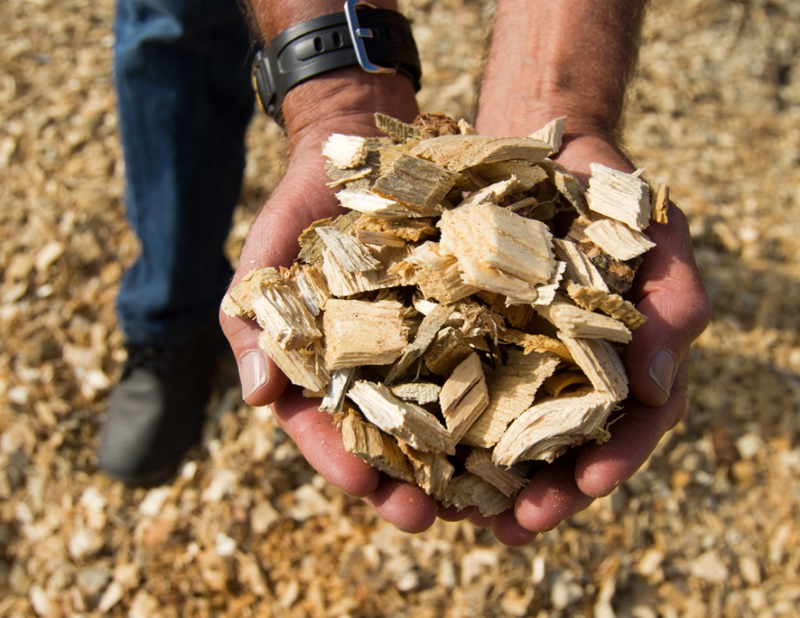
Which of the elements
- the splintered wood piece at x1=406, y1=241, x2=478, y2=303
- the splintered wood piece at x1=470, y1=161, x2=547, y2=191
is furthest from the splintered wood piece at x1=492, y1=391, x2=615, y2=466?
the splintered wood piece at x1=470, y1=161, x2=547, y2=191

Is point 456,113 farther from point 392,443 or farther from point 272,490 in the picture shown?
point 392,443

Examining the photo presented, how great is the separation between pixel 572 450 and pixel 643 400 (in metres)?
0.21

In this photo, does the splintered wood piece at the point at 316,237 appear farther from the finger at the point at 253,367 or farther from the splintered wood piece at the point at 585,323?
the splintered wood piece at the point at 585,323

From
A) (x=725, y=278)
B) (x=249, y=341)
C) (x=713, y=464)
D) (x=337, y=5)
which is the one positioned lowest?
(x=713, y=464)

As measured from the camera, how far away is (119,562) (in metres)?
2.51

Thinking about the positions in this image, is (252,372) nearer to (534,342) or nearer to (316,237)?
(316,237)

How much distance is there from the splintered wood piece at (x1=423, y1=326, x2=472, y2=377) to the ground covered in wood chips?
3.81ft

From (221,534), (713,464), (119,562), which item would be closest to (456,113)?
(713,464)

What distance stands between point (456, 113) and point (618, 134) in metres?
1.96

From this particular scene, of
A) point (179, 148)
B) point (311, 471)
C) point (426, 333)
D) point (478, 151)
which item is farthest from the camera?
point (311, 471)

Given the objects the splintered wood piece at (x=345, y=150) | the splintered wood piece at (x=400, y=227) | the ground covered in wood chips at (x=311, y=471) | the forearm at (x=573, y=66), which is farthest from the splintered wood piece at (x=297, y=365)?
the ground covered in wood chips at (x=311, y=471)

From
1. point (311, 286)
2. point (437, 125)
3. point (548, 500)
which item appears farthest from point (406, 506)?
point (437, 125)

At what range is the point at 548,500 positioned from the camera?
150 centimetres

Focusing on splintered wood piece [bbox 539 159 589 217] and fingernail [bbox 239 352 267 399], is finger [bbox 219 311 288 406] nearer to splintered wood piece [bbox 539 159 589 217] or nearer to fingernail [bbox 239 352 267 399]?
fingernail [bbox 239 352 267 399]
